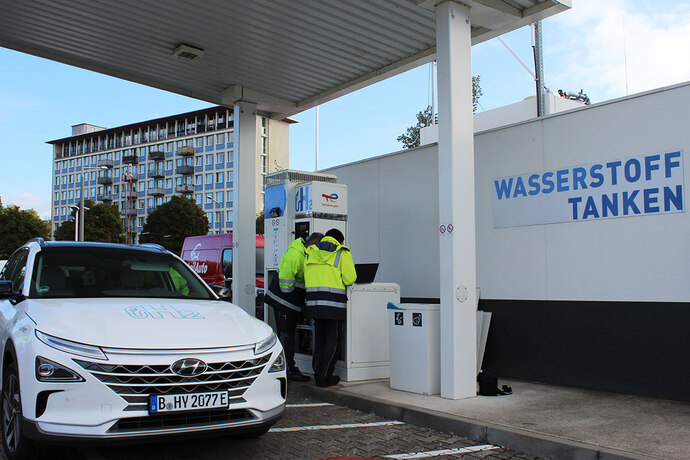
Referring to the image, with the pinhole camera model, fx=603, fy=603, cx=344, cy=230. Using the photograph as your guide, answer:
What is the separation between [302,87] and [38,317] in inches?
298

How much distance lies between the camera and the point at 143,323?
4.27 m

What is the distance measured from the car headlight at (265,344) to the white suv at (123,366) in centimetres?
1

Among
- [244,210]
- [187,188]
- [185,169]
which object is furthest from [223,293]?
[185,169]

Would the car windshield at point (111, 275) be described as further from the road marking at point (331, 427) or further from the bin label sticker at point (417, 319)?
the bin label sticker at point (417, 319)

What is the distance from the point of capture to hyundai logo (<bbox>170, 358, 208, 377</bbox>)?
394 cm

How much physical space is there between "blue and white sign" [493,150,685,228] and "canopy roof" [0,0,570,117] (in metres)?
2.04

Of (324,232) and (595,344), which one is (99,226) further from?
(595,344)

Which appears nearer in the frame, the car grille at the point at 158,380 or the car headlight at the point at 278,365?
the car grille at the point at 158,380

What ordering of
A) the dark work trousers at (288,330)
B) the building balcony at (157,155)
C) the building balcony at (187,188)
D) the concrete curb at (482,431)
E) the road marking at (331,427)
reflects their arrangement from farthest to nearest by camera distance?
the building balcony at (157,155)
the building balcony at (187,188)
the dark work trousers at (288,330)
the road marking at (331,427)
the concrete curb at (482,431)

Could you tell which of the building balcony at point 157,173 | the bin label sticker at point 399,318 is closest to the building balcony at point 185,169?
the building balcony at point 157,173

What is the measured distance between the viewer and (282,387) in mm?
4523

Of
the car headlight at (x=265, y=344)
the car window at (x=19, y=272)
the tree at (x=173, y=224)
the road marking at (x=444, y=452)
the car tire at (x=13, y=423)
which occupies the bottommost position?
the road marking at (x=444, y=452)

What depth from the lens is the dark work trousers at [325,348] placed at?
721 centimetres

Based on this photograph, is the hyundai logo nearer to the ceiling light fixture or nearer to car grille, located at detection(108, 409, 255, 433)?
car grille, located at detection(108, 409, 255, 433)
